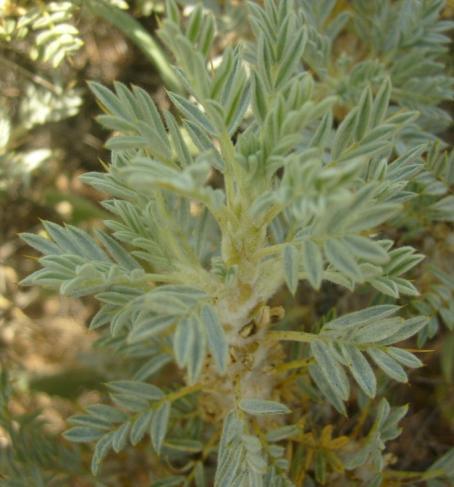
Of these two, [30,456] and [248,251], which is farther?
[30,456]

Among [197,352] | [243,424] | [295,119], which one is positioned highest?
[295,119]

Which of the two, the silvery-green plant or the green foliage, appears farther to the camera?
the green foliage

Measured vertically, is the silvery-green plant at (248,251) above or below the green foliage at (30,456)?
above

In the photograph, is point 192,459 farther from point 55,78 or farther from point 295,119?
point 55,78

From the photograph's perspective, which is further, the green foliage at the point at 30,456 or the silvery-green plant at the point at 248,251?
the green foliage at the point at 30,456

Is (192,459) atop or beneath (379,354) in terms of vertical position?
beneath

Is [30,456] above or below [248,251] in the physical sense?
below

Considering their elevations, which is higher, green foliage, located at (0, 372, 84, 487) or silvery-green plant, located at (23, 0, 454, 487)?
silvery-green plant, located at (23, 0, 454, 487)

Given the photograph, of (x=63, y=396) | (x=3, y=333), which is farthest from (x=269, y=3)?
(x=3, y=333)
